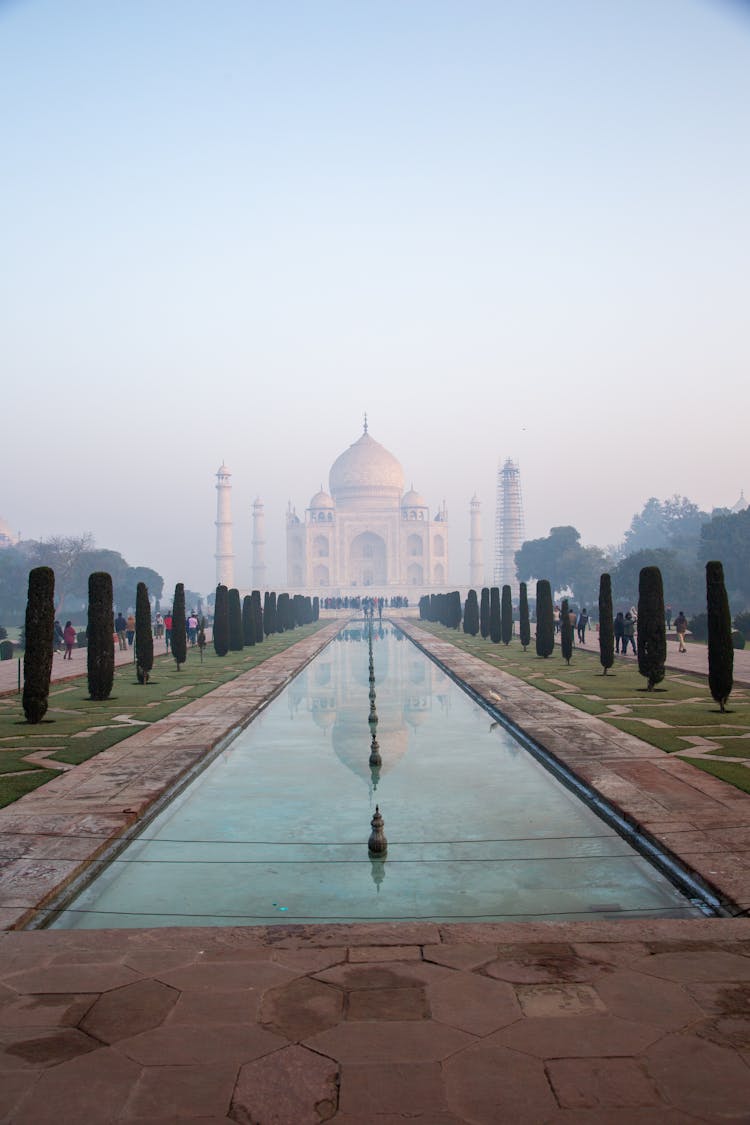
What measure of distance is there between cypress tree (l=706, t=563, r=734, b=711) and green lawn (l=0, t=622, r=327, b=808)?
20.2 feet

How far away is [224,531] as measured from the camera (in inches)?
2943

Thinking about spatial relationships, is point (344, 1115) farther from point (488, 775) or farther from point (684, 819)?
point (488, 775)

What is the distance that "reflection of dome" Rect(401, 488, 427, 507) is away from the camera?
78188mm

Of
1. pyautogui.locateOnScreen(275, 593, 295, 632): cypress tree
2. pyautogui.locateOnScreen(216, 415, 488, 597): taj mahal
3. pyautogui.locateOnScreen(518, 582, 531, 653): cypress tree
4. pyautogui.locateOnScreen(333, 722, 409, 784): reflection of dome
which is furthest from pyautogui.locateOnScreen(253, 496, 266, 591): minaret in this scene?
pyautogui.locateOnScreen(333, 722, 409, 784): reflection of dome

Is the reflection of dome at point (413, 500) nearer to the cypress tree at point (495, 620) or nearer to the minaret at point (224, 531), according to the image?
the minaret at point (224, 531)


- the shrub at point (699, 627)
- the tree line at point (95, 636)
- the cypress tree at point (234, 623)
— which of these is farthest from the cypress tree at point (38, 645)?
the shrub at point (699, 627)

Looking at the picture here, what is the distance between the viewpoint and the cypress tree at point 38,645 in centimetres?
1018

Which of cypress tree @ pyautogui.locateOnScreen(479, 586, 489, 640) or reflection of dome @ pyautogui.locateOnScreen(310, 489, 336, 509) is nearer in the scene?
cypress tree @ pyautogui.locateOnScreen(479, 586, 489, 640)

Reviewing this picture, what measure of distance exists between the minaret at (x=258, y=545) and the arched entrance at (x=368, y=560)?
7942 millimetres

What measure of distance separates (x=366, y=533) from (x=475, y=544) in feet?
33.4

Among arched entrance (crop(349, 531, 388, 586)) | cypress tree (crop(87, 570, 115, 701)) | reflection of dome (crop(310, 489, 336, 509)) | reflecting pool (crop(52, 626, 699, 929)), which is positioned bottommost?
reflecting pool (crop(52, 626, 699, 929))

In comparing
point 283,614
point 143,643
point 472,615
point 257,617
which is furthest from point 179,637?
point 283,614

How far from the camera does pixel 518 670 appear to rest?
16734mm

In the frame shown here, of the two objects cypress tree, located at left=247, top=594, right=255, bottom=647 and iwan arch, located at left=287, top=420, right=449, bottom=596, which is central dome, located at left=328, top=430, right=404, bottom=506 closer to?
iwan arch, located at left=287, top=420, right=449, bottom=596
